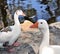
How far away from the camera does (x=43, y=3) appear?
2035 mm

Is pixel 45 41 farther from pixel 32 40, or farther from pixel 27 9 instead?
pixel 27 9

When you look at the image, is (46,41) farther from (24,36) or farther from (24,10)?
(24,10)

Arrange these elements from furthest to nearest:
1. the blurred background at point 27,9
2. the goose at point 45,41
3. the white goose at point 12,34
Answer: the blurred background at point 27,9, the white goose at point 12,34, the goose at point 45,41

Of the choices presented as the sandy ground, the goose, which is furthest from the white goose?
the goose

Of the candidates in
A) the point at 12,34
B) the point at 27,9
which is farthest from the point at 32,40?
the point at 27,9

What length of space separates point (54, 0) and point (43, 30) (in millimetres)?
396

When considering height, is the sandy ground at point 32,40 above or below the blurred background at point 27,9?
below

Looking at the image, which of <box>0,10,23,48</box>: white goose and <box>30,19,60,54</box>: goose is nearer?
<box>30,19,60,54</box>: goose

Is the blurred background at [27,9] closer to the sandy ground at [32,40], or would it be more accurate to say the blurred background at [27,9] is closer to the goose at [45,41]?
the sandy ground at [32,40]

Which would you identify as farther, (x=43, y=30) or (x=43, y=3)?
(x=43, y=3)

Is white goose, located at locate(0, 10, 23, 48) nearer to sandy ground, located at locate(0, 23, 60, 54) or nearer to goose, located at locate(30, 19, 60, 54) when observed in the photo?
sandy ground, located at locate(0, 23, 60, 54)

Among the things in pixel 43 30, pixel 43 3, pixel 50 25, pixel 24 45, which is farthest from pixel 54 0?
pixel 24 45

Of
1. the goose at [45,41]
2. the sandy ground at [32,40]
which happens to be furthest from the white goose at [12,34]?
the goose at [45,41]

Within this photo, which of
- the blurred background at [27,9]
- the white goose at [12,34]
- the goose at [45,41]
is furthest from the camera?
the blurred background at [27,9]
